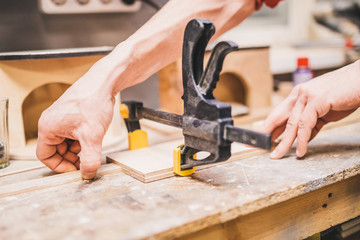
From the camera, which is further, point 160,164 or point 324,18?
point 324,18

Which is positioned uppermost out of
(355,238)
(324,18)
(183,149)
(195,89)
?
(324,18)

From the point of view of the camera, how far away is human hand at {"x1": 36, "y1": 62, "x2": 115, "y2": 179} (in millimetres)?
774

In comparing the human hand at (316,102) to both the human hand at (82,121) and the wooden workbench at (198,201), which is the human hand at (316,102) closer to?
the wooden workbench at (198,201)

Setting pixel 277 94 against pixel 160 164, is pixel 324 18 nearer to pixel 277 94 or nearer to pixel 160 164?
pixel 277 94

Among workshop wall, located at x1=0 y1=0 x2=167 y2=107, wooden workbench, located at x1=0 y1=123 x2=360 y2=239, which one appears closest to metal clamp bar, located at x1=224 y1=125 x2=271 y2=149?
wooden workbench, located at x1=0 y1=123 x2=360 y2=239

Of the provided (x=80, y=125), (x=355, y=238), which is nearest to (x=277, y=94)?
(x=355, y=238)

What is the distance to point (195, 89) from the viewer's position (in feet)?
2.31

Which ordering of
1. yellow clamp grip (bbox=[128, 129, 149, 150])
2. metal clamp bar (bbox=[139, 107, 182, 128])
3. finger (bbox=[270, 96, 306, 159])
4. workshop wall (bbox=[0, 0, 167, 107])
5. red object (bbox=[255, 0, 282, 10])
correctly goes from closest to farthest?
metal clamp bar (bbox=[139, 107, 182, 128]), finger (bbox=[270, 96, 306, 159]), yellow clamp grip (bbox=[128, 129, 149, 150]), red object (bbox=[255, 0, 282, 10]), workshop wall (bbox=[0, 0, 167, 107])

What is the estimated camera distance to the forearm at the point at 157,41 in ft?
2.87

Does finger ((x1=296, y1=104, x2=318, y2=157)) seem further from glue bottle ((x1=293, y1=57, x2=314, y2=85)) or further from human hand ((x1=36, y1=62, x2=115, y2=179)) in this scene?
glue bottle ((x1=293, y1=57, x2=314, y2=85))

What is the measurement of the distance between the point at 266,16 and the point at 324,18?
464 mm

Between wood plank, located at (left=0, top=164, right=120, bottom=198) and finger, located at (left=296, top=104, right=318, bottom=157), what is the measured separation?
1.44ft

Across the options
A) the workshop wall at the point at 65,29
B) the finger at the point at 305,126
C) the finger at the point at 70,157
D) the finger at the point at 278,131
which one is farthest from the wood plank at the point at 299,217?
the workshop wall at the point at 65,29

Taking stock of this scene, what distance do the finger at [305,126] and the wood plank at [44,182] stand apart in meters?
0.44
